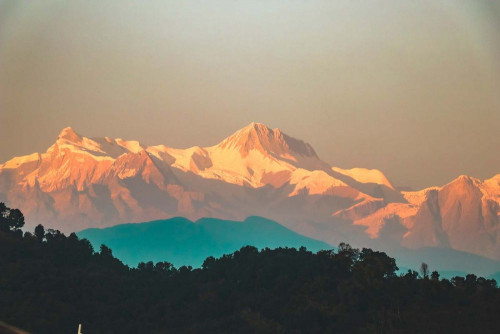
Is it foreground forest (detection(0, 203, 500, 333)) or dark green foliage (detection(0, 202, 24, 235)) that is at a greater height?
dark green foliage (detection(0, 202, 24, 235))

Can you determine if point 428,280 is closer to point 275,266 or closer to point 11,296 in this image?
point 275,266

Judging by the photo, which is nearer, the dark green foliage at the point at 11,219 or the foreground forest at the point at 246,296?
the foreground forest at the point at 246,296

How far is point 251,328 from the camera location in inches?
4341

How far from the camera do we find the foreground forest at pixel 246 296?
108 m

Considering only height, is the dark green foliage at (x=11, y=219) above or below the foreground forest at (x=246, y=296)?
above

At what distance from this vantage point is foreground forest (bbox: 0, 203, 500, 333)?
4269 inches

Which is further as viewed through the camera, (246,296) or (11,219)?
(11,219)

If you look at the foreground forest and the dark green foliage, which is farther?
the dark green foliage

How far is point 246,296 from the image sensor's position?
120 m

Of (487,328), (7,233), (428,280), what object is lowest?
(487,328)

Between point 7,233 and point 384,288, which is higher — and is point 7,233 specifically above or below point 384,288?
above

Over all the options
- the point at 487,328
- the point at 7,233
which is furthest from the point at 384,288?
the point at 7,233

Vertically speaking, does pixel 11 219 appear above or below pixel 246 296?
above

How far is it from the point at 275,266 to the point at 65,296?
2552 centimetres
